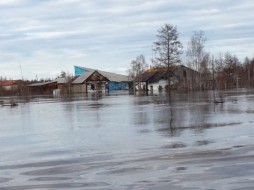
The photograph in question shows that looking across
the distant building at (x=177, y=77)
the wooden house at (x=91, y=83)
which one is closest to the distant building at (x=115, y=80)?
the wooden house at (x=91, y=83)

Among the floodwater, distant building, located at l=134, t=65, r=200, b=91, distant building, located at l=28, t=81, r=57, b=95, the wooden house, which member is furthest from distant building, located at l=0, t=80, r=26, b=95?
the floodwater

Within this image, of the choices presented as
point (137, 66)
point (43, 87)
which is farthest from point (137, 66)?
point (43, 87)

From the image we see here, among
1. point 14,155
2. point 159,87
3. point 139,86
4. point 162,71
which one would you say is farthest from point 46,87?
point 14,155

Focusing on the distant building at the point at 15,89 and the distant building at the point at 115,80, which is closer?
the distant building at the point at 15,89

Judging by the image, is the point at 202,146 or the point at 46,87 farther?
the point at 46,87

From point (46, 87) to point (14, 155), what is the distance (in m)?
121

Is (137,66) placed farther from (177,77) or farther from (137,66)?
(177,77)

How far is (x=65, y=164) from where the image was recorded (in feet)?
34.8

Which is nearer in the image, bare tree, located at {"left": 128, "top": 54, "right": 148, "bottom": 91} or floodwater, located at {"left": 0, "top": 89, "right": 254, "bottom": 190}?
floodwater, located at {"left": 0, "top": 89, "right": 254, "bottom": 190}

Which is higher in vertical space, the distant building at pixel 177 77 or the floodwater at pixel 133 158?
the distant building at pixel 177 77

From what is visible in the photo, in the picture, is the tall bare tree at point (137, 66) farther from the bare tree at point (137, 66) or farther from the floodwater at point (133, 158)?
the floodwater at point (133, 158)

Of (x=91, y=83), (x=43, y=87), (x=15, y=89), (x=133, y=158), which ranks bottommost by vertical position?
(x=133, y=158)

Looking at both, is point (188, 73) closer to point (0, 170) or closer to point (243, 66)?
point (243, 66)

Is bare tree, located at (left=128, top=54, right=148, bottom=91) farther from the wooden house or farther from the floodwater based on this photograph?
the floodwater
